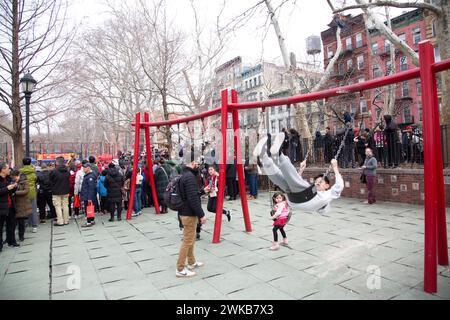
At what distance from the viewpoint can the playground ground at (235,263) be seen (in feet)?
13.4

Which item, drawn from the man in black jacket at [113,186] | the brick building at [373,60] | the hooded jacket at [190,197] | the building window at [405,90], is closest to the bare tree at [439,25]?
the hooded jacket at [190,197]

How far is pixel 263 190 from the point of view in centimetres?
1460

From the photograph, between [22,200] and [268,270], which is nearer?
[268,270]

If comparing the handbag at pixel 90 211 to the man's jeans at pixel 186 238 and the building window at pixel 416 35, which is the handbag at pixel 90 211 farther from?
the building window at pixel 416 35

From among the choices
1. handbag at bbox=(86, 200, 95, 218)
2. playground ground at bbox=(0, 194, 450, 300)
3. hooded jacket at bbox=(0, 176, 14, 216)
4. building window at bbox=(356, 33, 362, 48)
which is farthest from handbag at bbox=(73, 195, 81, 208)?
building window at bbox=(356, 33, 362, 48)

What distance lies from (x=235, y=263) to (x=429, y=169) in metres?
3.29

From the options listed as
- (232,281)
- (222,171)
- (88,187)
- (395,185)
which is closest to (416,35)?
(395,185)

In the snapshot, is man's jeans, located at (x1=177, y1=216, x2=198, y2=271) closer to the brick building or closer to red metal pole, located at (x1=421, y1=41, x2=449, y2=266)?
red metal pole, located at (x1=421, y1=41, x2=449, y2=266)

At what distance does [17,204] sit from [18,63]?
630 centimetres

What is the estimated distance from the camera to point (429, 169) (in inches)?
159

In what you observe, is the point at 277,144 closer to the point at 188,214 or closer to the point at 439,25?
the point at 188,214

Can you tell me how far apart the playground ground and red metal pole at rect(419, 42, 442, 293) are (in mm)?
342
